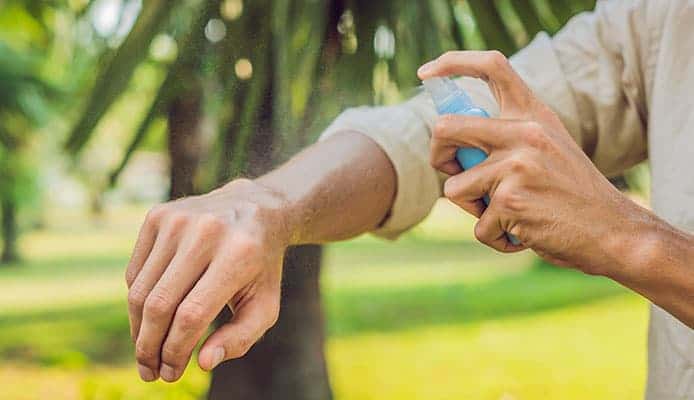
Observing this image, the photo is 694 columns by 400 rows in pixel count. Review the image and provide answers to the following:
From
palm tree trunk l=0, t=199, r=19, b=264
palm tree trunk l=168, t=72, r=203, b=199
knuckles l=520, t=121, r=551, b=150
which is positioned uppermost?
knuckles l=520, t=121, r=551, b=150

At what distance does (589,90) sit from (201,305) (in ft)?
1.17

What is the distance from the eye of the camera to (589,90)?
2.33 ft

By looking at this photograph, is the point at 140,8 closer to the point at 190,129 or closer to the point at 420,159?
the point at 190,129

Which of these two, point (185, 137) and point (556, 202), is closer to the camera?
point (556, 202)

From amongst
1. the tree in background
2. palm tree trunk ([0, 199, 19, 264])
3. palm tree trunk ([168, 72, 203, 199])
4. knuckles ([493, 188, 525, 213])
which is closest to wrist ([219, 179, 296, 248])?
knuckles ([493, 188, 525, 213])

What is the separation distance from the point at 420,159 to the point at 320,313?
1.08 m

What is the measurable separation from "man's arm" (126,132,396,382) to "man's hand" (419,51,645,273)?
9 cm

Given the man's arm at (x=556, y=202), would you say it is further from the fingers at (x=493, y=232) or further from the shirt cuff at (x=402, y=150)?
the shirt cuff at (x=402, y=150)

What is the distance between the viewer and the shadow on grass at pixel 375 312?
4.24 meters

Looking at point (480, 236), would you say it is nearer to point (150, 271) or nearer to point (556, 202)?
point (556, 202)

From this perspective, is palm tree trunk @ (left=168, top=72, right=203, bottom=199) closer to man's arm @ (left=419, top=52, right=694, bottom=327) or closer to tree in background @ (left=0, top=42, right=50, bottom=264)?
man's arm @ (left=419, top=52, right=694, bottom=327)

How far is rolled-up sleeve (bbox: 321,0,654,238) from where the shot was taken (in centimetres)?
67

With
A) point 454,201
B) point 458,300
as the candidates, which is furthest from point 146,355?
point 458,300

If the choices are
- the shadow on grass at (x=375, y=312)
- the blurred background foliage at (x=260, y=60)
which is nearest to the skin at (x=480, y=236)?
the blurred background foliage at (x=260, y=60)
